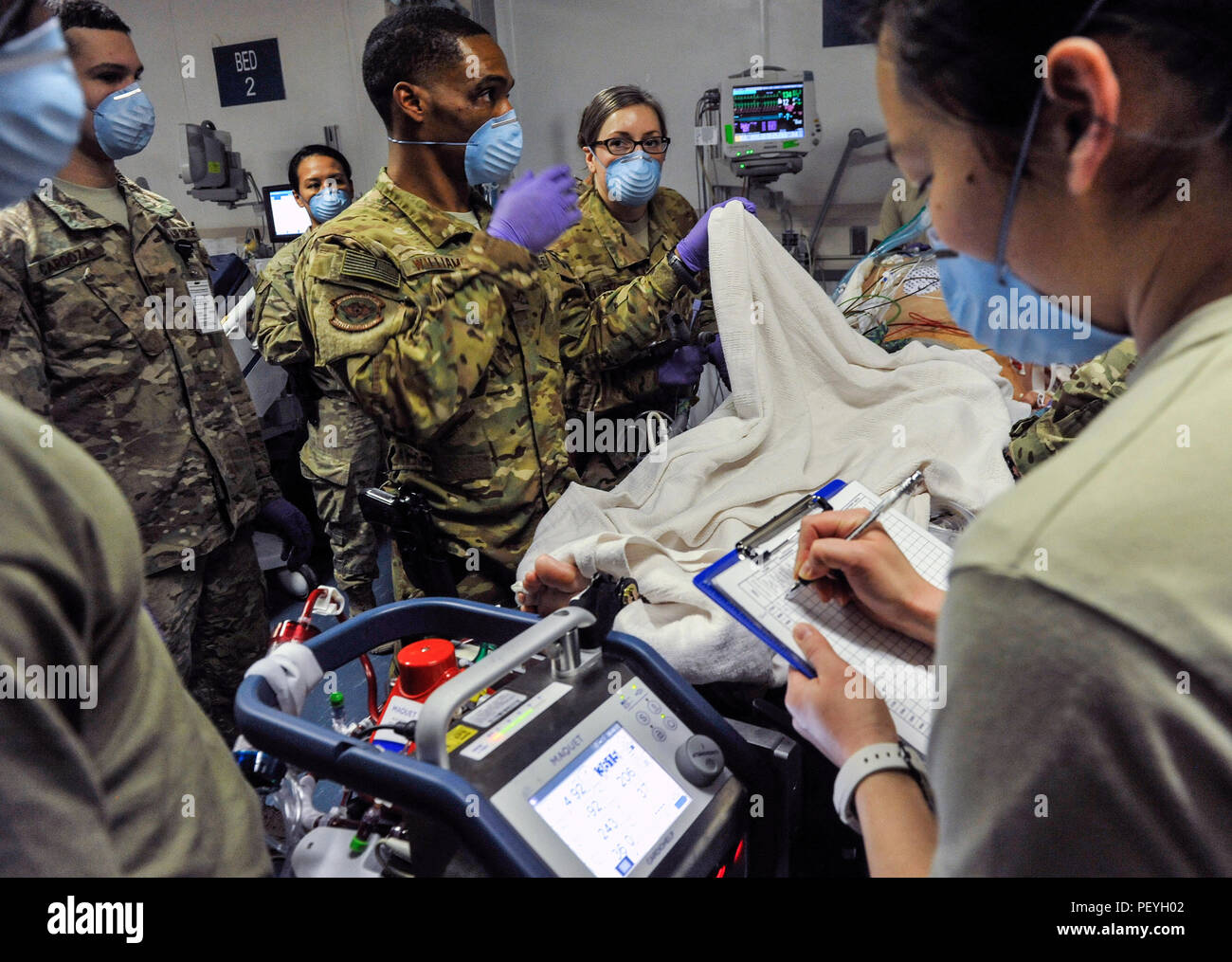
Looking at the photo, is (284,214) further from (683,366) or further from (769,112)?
(683,366)

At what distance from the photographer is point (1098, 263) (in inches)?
21.3

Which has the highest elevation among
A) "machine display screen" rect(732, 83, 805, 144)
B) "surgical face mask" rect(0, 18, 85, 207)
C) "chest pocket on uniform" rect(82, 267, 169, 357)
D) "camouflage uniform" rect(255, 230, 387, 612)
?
"machine display screen" rect(732, 83, 805, 144)

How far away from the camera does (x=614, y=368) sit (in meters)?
2.37

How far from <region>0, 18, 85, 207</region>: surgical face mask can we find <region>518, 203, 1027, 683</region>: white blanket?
2.56 ft

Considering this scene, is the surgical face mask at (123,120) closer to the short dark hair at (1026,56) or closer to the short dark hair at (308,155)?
the short dark hair at (308,155)

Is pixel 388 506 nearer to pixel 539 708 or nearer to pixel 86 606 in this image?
pixel 539 708

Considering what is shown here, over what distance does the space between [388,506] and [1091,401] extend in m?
1.39

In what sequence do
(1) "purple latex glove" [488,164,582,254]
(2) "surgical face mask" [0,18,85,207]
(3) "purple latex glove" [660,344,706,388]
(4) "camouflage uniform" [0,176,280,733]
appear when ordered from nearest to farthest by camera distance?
(2) "surgical face mask" [0,18,85,207] → (1) "purple latex glove" [488,164,582,254] → (4) "camouflage uniform" [0,176,280,733] → (3) "purple latex glove" [660,344,706,388]

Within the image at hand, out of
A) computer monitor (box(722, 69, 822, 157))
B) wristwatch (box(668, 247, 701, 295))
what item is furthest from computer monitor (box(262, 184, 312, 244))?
wristwatch (box(668, 247, 701, 295))

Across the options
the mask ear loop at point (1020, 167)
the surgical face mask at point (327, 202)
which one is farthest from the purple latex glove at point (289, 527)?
the mask ear loop at point (1020, 167)

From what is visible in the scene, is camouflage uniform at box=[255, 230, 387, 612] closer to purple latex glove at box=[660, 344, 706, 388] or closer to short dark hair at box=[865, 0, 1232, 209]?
purple latex glove at box=[660, 344, 706, 388]

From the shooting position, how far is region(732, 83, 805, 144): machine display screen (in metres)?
3.34

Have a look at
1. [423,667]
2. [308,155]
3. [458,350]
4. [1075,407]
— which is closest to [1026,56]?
[423,667]

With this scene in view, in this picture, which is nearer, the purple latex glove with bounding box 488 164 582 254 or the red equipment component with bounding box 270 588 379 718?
the red equipment component with bounding box 270 588 379 718
